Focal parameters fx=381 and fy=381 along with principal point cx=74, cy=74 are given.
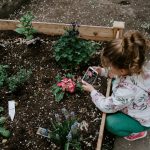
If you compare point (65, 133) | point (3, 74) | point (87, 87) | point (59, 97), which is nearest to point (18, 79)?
point (3, 74)

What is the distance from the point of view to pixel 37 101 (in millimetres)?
3664

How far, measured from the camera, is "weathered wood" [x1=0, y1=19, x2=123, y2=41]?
4160mm

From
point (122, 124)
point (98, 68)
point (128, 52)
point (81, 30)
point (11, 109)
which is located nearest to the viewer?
point (128, 52)

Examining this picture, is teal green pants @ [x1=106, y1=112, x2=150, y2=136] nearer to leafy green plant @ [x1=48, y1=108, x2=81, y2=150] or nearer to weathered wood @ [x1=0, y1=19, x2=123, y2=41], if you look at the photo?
leafy green plant @ [x1=48, y1=108, x2=81, y2=150]

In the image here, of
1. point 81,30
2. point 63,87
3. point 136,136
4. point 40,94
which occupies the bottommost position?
point 136,136

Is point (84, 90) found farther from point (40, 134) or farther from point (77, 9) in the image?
point (77, 9)

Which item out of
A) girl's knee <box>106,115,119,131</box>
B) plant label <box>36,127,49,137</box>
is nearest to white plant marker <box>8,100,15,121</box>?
plant label <box>36,127,49,137</box>

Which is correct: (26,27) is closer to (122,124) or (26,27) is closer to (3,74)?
(3,74)

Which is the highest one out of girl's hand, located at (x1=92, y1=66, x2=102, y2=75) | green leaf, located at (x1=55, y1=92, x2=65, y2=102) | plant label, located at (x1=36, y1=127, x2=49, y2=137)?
girl's hand, located at (x1=92, y1=66, x2=102, y2=75)

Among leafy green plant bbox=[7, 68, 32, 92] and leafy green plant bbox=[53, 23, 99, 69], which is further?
leafy green plant bbox=[53, 23, 99, 69]

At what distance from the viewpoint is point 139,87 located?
124 inches

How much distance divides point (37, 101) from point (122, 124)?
841 millimetres

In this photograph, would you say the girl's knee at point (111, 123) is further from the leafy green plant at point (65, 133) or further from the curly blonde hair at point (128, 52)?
the curly blonde hair at point (128, 52)

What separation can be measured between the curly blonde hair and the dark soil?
747 mm
